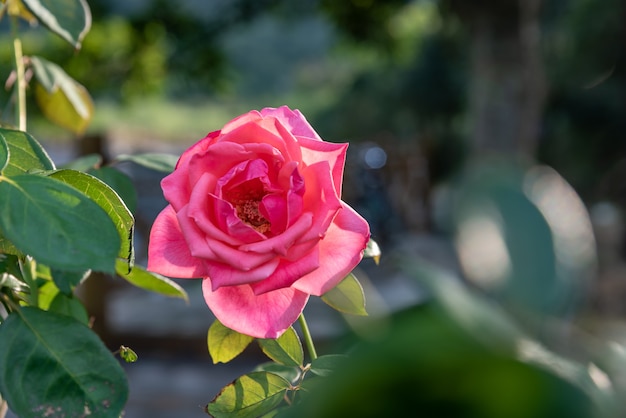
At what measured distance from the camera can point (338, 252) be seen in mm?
242

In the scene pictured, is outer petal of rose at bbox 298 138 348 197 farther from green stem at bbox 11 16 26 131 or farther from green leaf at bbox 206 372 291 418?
green stem at bbox 11 16 26 131

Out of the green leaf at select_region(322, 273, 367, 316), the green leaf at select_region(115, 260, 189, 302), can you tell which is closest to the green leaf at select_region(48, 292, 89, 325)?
the green leaf at select_region(115, 260, 189, 302)

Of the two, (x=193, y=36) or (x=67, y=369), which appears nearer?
(x=67, y=369)

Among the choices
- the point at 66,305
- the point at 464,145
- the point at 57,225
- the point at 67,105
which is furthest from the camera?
the point at 464,145

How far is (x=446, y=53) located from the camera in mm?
6352

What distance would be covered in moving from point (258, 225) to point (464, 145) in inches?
249

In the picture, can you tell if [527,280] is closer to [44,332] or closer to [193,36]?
[44,332]

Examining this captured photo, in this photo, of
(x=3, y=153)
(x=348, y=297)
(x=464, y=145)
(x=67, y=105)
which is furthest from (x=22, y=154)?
(x=464, y=145)

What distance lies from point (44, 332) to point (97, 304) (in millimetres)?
3023

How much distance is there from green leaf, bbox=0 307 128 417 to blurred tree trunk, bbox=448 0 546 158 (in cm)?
265

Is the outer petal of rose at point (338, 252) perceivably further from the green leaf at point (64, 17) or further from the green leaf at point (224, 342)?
the green leaf at point (64, 17)

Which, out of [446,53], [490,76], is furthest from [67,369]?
[446,53]

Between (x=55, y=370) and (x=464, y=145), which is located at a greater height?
(x=55, y=370)

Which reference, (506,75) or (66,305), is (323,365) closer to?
(66,305)
